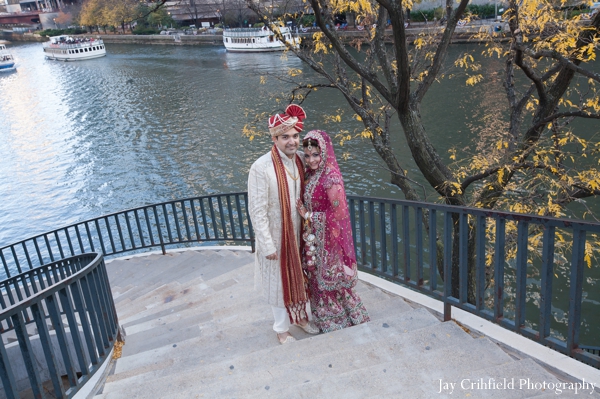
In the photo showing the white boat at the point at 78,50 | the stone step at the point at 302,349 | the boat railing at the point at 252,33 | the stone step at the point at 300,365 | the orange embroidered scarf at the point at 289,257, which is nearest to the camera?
the stone step at the point at 300,365

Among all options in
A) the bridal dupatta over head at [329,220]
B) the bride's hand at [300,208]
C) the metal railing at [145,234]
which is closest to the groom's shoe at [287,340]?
the bridal dupatta over head at [329,220]

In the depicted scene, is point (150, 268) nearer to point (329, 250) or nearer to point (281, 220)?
point (281, 220)

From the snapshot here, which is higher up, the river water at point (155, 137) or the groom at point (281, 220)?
the groom at point (281, 220)

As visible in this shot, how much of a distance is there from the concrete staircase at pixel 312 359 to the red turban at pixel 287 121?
159 centimetres

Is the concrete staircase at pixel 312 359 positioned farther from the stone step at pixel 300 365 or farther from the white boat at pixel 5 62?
the white boat at pixel 5 62

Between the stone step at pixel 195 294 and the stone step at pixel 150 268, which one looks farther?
the stone step at pixel 150 268

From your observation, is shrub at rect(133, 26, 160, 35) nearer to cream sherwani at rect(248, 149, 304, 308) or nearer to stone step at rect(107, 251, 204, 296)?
stone step at rect(107, 251, 204, 296)

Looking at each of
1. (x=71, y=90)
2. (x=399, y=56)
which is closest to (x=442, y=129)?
(x=399, y=56)

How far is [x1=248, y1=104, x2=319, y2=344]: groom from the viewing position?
3723mm

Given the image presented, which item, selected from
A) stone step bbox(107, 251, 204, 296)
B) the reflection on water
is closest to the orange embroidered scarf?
stone step bbox(107, 251, 204, 296)

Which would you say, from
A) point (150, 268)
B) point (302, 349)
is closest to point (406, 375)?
point (302, 349)

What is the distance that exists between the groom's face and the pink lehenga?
0.35 feet

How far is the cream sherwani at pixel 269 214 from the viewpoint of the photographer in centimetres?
377

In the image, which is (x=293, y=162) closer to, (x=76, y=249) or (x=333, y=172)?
(x=333, y=172)
